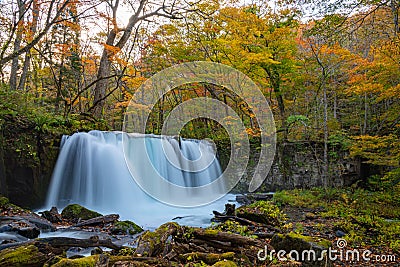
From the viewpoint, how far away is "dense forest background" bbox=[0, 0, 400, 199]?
8281 mm

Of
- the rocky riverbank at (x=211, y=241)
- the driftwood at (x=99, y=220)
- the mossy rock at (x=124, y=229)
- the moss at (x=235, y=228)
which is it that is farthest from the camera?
the driftwood at (x=99, y=220)

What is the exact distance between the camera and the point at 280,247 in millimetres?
3451

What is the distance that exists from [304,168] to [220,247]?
9.46 m

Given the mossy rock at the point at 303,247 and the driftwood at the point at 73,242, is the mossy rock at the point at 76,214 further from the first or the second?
the mossy rock at the point at 303,247

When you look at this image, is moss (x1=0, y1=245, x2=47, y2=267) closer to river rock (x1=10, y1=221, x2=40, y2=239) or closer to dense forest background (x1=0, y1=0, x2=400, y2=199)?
river rock (x1=10, y1=221, x2=40, y2=239)

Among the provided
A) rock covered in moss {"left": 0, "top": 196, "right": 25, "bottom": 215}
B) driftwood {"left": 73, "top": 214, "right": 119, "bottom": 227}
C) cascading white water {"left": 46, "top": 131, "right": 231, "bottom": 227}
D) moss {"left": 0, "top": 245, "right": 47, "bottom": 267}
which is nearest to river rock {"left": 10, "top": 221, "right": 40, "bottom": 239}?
driftwood {"left": 73, "top": 214, "right": 119, "bottom": 227}

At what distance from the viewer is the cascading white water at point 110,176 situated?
8258 millimetres

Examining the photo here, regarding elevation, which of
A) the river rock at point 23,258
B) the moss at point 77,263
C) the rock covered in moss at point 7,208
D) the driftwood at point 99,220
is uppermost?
the moss at point 77,263

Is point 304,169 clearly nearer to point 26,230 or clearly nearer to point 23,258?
point 26,230

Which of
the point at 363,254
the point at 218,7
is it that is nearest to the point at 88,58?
the point at 218,7

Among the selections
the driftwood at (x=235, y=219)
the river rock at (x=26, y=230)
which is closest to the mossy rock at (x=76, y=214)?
the river rock at (x=26, y=230)

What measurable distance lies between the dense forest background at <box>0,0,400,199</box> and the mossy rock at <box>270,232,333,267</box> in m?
5.07

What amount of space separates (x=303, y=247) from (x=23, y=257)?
3.03 m

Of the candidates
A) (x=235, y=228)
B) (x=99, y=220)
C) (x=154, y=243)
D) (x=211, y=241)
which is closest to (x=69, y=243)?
(x=154, y=243)
